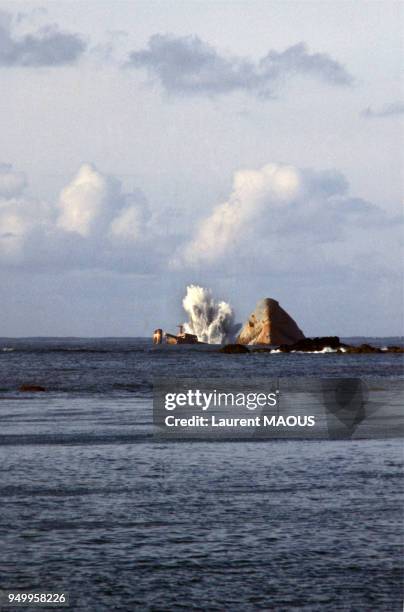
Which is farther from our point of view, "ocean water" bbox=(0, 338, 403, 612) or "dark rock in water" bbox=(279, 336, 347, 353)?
"dark rock in water" bbox=(279, 336, 347, 353)

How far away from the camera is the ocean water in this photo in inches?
520

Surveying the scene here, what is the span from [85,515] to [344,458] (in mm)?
9826

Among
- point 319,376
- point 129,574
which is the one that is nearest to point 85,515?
point 129,574

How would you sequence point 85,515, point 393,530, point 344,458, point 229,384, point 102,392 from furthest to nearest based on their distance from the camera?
1. point 229,384
2. point 102,392
3. point 344,458
4. point 85,515
5. point 393,530

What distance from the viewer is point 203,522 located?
56.9 ft

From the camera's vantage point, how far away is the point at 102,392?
5891cm

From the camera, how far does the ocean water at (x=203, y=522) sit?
13195 millimetres

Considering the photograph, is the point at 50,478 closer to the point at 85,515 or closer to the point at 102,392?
the point at 85,515

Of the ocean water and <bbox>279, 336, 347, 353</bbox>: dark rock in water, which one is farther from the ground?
<bbox>279, 336, 347, 353</bbox>: dark rock in water

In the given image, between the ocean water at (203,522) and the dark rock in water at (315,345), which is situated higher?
the dark rock in water at (315,345)

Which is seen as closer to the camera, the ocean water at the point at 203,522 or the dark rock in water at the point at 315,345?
the ocean water at the point at 203,522

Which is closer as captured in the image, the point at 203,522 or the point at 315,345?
the point at 203,522

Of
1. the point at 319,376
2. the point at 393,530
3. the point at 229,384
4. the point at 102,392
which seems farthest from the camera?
the point at 319,376

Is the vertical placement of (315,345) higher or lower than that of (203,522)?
higher
